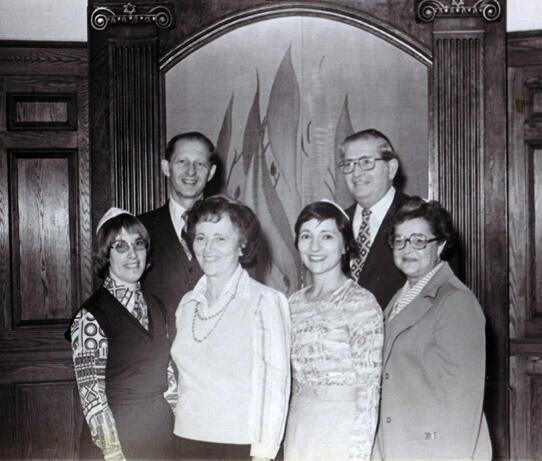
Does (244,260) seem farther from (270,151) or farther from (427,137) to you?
(427,137)

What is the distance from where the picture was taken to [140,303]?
198 cm

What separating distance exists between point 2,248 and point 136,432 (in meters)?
0.71

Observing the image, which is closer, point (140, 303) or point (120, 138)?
point (140, 303)

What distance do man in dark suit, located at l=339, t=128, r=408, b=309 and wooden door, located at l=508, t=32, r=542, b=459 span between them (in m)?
0.45

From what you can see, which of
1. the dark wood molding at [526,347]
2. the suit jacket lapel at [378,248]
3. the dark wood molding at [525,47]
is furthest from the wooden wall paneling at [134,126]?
the dark wood molding at [526,347]

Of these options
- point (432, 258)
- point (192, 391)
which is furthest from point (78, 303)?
point (432, 258)

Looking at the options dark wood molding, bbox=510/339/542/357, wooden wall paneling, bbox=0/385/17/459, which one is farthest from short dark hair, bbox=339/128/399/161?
wooden wall paneling, bbox=0/385/17/459

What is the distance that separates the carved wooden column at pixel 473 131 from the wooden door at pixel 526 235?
0.12 meters

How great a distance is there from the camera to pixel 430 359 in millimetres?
1797

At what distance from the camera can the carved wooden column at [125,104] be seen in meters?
2.12

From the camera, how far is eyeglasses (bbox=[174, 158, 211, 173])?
2066 mm

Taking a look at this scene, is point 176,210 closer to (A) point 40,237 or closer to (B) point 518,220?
(A) point 40,237

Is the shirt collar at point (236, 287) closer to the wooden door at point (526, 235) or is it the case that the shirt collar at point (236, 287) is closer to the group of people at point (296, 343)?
the group of people at point (296, 343)

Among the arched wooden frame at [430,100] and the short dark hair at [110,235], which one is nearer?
the short dark hair at [110,235]
